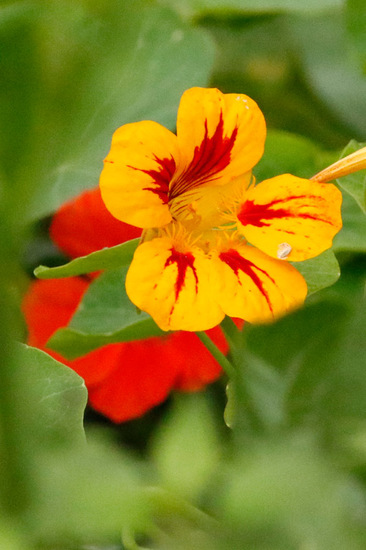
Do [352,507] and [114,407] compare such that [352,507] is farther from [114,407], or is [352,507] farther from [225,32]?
[225,32]

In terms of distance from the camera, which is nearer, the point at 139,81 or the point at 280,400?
the point at 280,400

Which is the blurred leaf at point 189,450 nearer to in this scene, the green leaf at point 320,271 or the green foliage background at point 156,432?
the green foliage background at point 156,432

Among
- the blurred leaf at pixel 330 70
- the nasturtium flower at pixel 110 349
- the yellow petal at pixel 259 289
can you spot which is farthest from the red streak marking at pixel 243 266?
the blurred leaf at pixel 330 70

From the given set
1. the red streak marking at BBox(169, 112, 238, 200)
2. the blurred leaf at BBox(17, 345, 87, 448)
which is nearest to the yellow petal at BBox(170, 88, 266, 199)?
the red streak marking at BBox(169, 112, 238, 200)

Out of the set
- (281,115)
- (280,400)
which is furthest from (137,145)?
(281,115)

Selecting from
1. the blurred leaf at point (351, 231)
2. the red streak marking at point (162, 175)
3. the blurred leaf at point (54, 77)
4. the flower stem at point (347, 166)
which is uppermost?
the blurred leaf at point (54, 77)
